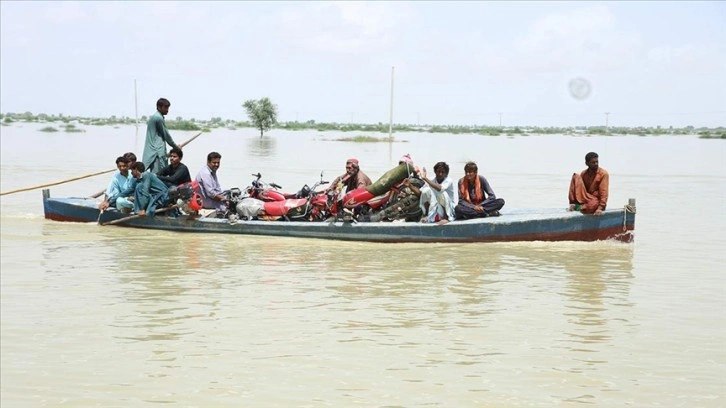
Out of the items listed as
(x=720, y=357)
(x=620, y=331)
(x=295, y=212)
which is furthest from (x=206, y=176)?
(x=720, y=357)

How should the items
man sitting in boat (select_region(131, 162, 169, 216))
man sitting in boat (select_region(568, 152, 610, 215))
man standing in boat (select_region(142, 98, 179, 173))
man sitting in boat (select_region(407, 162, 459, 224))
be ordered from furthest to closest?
1. man standing in boat (select_region(142, 98, 179, 173))
2. man sitting in boat (select_region(131, 162, 169, 216))
3. man sitting in boat (select_region(568, 152, 610, 215))
4. man sitting in boat (select_region(407, 162, 459, 224))

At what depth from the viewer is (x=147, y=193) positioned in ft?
35.8

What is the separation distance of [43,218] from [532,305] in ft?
26.7

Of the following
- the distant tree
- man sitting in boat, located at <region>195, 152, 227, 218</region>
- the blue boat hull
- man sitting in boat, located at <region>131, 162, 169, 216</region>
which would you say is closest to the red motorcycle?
man sitting in boat, located at <region>195, 152, 227, 218</region>

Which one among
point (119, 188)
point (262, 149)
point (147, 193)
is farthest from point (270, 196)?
point (262, 149)

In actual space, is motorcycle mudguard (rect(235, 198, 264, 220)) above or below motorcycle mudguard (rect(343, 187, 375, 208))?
below

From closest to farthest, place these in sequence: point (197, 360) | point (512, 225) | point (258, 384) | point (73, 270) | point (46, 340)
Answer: point (258, 384), point (197, 360), point (46, 340), point (73, 270), point (512, 225)

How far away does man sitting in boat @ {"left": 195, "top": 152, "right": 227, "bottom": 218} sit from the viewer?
1071 centimetres

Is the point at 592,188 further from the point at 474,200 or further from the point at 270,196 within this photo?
the point at 270,196

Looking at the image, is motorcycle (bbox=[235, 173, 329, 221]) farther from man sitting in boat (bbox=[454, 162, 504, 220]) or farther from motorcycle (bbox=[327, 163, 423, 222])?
man sitting in boat (bbox=[454, 162, 504, 220])

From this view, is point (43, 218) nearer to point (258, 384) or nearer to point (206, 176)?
point (206, 176)

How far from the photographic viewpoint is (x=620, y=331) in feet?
20.7

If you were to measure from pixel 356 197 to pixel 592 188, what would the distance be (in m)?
2.84

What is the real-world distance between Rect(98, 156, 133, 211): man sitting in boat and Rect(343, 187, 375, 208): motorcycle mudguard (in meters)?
3.05
